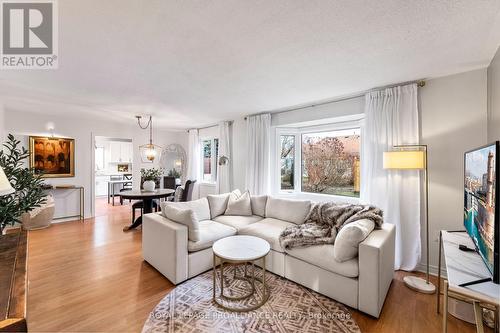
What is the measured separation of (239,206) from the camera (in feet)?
11.9

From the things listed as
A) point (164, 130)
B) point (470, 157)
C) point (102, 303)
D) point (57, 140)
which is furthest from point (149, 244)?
point (164, 130)

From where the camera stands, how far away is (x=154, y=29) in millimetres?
1666

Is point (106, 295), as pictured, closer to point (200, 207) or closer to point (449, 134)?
point (200, 207)

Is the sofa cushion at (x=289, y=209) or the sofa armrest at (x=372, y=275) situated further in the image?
the sofa cushion at (x=289, y=209)

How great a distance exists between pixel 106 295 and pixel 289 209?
7.97 ft

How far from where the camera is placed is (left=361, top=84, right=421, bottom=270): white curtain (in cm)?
272

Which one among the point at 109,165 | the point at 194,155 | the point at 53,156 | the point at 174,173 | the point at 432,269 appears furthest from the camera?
the point at 109,165

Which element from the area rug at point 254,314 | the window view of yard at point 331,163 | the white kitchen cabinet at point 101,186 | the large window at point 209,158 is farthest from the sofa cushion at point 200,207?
the white kitchen cabinet at point 101,186

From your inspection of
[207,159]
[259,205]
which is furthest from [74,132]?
[259,205]

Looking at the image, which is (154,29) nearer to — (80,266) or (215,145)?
(80,266)

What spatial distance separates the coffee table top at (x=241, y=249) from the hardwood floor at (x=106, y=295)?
766mm

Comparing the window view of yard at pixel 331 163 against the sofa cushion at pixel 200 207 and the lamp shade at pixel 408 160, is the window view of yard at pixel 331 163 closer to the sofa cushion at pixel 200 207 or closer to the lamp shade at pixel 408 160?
the lamp shade at pixel 408 160

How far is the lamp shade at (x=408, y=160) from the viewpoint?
93.7 inches

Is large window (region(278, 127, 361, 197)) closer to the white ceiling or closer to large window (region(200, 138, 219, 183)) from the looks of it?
the white ceiling
